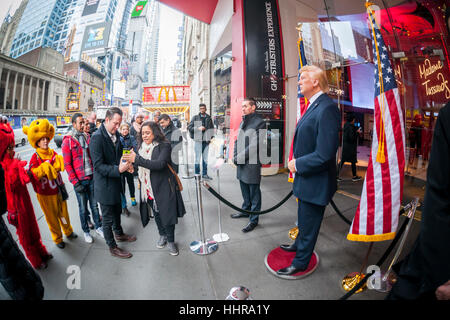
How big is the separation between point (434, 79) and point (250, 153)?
4.34 metres

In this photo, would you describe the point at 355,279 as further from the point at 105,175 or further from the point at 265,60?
the point at 265,60

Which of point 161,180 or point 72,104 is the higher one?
point 72,104

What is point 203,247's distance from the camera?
8.86 ft

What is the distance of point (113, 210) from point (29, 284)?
4.25 ft

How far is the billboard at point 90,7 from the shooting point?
13.7ft

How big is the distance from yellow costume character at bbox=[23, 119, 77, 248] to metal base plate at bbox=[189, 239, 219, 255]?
6.05 feet

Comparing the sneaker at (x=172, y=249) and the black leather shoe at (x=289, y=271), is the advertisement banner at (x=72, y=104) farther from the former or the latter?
the black leather shoe at (x=289, y=271)

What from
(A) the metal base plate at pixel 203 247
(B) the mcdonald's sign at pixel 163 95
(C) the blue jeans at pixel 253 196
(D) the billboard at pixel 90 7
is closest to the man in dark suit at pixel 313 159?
(A) the metal base plate at pixel 203 247

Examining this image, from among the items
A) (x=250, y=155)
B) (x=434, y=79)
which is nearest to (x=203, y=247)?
(x=250, y=155)

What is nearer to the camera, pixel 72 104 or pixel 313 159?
pixel 313 159

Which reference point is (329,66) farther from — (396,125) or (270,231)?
(270,231)

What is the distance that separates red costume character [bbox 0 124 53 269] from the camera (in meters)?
2.07

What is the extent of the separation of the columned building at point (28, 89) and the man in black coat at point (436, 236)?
12.7ft
